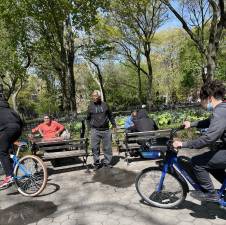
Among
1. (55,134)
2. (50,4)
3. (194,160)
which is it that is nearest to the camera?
(194,160)

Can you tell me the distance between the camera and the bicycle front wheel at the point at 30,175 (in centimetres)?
653

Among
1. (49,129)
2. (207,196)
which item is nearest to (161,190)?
(207,196)

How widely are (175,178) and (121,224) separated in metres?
1.03

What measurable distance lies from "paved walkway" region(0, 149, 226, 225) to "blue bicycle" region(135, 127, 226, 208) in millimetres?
170

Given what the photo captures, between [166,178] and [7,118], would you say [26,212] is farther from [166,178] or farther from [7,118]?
[166,178]

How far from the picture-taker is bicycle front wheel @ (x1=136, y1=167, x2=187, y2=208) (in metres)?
5.24

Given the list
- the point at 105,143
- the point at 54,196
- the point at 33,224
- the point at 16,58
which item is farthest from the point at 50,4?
the point at 33,224

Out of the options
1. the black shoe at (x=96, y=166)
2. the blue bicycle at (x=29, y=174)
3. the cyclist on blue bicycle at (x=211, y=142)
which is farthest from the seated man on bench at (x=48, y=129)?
the cyclist on blue bicycle at (x=211, y=142)

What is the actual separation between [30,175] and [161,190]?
8.43 ft

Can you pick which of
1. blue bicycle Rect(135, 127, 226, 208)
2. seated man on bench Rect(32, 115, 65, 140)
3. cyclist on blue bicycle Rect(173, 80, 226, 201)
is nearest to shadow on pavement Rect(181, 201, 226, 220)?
blue bicycle Rect(135, 127, 226, 208)

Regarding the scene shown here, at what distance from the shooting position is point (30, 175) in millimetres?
6539

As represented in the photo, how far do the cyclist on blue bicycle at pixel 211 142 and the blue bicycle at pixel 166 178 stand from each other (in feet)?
0.55

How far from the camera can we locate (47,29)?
23.9 m

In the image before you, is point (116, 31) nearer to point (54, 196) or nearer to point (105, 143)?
point (105, 143)
